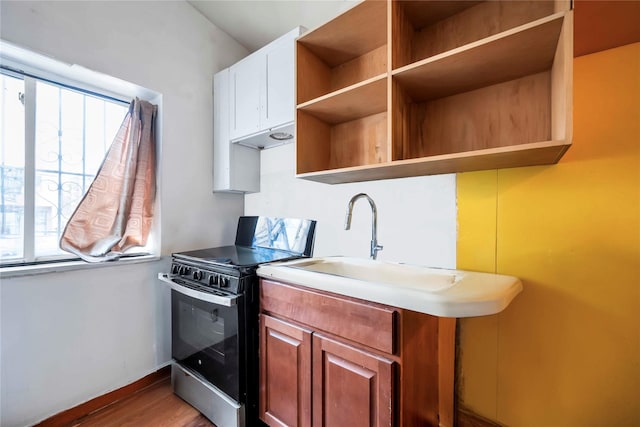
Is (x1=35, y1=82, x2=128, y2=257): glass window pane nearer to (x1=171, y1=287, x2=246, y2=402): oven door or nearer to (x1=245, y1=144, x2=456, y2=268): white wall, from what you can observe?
(x1=171, y1=287, x2=246, y2=402): oven door

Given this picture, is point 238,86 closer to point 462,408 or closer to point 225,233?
point 225,233

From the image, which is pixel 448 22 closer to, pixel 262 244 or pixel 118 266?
pixel 262 244

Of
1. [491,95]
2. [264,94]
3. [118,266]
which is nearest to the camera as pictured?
[491,95]

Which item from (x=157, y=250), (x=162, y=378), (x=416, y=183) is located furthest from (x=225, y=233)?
(x=416, y=183)

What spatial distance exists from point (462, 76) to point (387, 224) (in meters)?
0.76

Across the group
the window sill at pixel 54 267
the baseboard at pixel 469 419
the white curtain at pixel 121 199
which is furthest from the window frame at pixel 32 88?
the baseboard at pixel 469 419

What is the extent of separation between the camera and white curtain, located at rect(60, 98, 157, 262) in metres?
1.56

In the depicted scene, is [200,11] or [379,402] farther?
[200,11]

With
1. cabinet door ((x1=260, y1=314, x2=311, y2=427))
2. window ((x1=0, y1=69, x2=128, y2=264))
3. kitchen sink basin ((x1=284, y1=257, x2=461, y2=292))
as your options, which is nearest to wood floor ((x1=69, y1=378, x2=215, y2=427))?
cabinet door ((x1=260, y1=314, x2=311, y2=427))

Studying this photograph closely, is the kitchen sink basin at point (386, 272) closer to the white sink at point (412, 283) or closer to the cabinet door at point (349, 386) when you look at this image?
the white sink at point (412, 283)

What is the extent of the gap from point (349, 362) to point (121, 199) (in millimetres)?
1661

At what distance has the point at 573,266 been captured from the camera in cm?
101

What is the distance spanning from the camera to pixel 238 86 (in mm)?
1945

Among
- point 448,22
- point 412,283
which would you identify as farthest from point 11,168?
point 448,22
